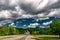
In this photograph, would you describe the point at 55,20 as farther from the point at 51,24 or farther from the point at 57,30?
the point at 57,30

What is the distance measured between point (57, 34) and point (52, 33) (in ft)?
16.1

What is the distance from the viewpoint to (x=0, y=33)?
92.3 metres

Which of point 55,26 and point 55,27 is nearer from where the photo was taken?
point 55,27

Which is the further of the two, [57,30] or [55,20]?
[55,20]

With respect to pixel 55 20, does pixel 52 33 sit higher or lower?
lower

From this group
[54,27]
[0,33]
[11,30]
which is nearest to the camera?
[54,27]

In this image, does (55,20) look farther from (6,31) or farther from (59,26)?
(6,31)

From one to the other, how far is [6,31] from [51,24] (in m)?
34.0

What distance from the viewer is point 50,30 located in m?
71.6

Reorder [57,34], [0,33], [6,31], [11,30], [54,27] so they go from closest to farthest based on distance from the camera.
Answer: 1. [57,34]
2. [54,27]
3. [0,33]
4. [6,31]
5. [11,30]

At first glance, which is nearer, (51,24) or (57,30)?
(57,30)

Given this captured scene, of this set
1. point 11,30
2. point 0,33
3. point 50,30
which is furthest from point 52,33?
point 11,30

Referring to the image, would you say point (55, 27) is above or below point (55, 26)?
below

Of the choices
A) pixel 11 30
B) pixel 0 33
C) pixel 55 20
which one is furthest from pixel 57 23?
pixel 11 30
